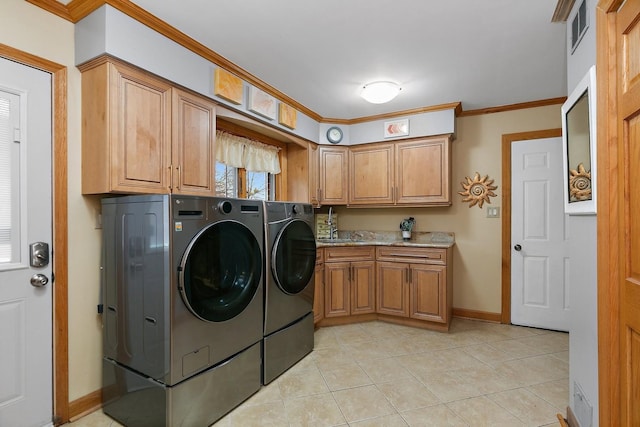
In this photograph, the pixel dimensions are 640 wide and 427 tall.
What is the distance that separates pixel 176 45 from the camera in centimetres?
204

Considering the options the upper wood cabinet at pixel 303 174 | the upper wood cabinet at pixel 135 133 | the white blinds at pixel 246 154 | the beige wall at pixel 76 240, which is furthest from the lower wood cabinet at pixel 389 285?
the beige wall at pixel 76 240

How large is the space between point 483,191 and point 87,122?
3.61m

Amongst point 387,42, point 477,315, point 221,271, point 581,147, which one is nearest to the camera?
point 581,147

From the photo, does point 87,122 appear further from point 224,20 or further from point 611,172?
point 611,172

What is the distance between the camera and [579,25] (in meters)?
1.57

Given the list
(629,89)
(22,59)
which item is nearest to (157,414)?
(22,59)

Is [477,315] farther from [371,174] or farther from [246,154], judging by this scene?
[246,154]

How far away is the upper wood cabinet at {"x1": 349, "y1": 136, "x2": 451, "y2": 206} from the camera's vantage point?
11.2ft

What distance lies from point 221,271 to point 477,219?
2925 millimetres

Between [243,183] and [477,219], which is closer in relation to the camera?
[243,183]

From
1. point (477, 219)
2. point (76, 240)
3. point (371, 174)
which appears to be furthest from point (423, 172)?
point (76, 240)

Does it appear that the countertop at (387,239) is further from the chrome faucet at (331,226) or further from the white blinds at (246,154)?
the white blinds at (246,154)

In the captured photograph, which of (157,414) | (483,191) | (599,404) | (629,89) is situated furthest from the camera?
(483,191)

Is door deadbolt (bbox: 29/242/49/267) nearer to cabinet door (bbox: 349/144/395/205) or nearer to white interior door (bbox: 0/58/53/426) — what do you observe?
white interior door (bbox: 0/58/53/426)
